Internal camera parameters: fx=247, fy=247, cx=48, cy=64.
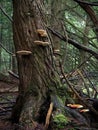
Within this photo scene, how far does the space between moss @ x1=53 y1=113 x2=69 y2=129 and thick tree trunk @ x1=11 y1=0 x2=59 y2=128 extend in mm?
319

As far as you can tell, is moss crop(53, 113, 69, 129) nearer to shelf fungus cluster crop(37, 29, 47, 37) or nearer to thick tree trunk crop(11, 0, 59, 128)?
thick tree trunk crop(11, 0, 59, 128)

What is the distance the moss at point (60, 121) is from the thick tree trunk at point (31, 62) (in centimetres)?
32

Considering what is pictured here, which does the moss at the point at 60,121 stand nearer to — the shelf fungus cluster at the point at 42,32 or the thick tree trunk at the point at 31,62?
the thick tree trunk at the point at 31,62

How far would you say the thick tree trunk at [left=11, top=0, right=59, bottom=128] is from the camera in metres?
3.89

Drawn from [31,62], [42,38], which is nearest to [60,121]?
[31,62]

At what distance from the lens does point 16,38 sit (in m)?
4.09

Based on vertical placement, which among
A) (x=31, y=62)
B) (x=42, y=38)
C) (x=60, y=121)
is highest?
(x=42, y=38)

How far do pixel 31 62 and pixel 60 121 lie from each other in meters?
1.06

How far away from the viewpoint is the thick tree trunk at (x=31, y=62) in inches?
153

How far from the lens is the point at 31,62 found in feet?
13.0

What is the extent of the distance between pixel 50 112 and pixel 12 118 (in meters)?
0.78

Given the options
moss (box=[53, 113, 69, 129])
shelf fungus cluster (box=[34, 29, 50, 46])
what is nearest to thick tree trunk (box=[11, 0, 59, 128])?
shelf fungus cluster (box=[34, 29, 50, 46])

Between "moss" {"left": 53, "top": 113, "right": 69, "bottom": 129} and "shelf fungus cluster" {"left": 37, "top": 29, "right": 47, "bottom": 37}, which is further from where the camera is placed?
"shelf fungus cluster" {"left": 37, "top": 29, "right": 47, "bottom": 37}

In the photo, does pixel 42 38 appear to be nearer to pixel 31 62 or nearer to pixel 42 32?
pixel 42 32
